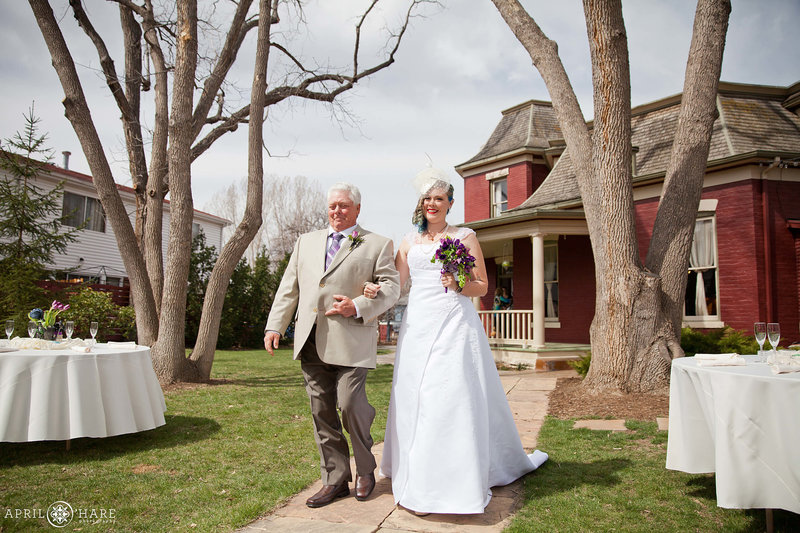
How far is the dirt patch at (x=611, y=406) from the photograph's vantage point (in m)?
6.20

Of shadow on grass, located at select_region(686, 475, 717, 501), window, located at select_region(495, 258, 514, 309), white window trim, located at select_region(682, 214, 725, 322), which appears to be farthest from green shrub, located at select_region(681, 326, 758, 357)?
window, located at select_region(495, 258, 514, 309)

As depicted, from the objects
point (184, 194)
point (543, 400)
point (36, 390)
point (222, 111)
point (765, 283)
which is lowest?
point (543, 400)

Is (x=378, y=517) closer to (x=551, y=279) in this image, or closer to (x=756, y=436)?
(x=756, y=436)

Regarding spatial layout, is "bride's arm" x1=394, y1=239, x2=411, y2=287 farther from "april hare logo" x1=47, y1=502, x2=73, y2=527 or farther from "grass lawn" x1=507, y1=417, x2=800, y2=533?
"april hare logo" x1=47, y1=502, x2=73, y2=527

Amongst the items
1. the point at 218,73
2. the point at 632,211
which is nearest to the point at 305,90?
the point at 218,73

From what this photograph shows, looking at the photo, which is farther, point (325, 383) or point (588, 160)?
point (588, 160)

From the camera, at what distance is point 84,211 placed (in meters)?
20.5

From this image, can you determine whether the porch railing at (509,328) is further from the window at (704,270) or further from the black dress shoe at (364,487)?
the black dress shoe at (364,487)

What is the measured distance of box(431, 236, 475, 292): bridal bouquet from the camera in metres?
3.35

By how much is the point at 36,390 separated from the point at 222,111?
10.6 m

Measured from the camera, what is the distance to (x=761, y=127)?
38.7ft

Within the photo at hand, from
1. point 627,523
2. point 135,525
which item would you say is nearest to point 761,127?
point 627,523

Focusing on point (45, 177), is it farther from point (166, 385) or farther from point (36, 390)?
point (36, 390)

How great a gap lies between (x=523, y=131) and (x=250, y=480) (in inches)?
610
